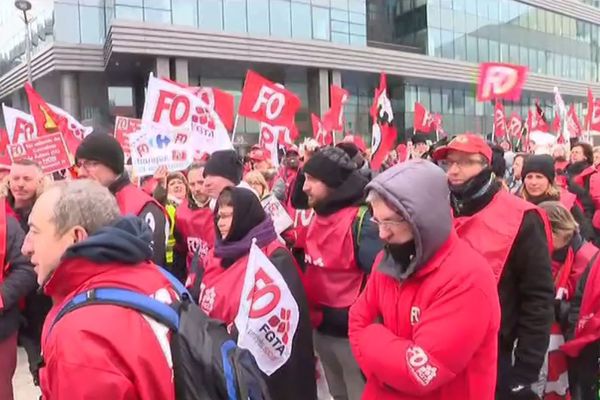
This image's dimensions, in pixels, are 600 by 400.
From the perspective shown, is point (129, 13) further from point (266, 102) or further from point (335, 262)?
point (335, 262)

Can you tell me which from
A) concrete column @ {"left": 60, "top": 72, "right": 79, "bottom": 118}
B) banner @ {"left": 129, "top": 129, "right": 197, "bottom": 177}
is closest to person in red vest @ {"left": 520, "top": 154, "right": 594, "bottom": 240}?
banner @ {"left": 129, "top": 129, "right": 197, "bottom": 177}

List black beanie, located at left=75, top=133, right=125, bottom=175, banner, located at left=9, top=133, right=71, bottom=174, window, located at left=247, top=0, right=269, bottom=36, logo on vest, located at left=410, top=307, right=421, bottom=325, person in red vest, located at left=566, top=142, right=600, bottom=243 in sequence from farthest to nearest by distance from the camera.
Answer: window, located at left=247, top=0, right=269, bottom=36 → person in red vest, located at left=566, top=142, right=600, bottom=243 → banner, located at left=9, top=133, right=71, bottom=174 → black beanie, located at left=75, top=133, right=125, bottom=175 → logo on vest, located at left=410, top=307, right=421, bottom=325

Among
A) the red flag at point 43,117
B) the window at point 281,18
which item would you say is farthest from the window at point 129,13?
the red flag at point 43,117

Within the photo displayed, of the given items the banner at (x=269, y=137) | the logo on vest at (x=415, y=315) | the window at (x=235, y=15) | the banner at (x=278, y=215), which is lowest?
the logo on vest at (x=415, y=315)

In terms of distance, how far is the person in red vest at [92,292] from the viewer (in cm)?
157

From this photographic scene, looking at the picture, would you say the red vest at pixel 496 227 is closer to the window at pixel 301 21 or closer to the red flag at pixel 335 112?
the red flag at pixel 335 112

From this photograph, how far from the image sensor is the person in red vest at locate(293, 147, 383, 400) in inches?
143

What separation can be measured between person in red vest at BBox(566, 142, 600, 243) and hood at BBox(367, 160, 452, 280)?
17.2ft

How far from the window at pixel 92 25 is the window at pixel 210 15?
4.82 metres

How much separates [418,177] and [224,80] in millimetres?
29254

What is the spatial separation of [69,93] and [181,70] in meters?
5.72

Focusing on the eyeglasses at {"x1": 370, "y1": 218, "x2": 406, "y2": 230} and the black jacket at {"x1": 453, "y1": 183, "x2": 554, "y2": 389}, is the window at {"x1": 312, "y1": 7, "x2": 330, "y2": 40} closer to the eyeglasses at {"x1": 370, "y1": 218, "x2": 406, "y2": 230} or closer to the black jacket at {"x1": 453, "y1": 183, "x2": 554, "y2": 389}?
the black jacket at {"x1": 453, "y1": 183, "x2": 554, "y2": 389}

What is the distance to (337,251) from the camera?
366 centimetres

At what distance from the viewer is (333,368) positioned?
13.0 feet
